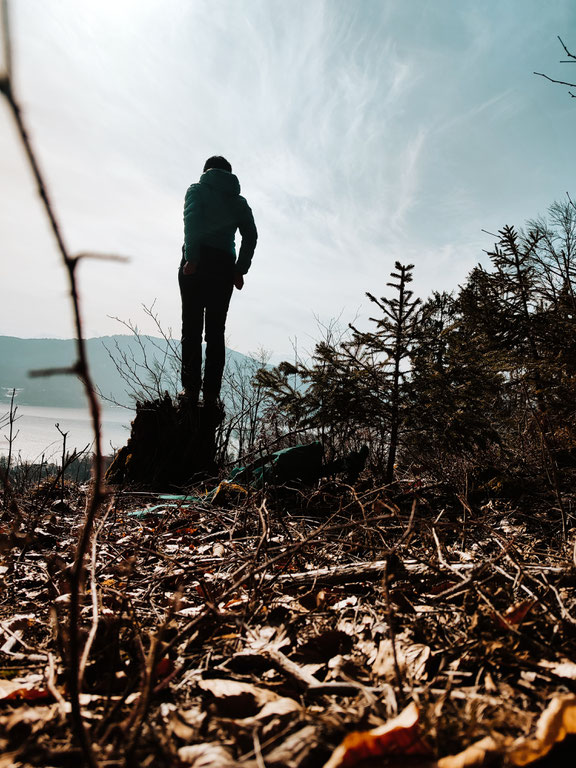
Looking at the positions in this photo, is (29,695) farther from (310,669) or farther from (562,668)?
(562,668)

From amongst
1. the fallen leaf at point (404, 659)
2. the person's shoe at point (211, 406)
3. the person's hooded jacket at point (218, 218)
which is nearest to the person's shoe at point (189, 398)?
the person's shoe at point (211, 406)

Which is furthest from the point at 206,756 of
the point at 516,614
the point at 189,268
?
the point at 189,268

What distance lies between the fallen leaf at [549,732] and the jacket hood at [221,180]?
268 inches

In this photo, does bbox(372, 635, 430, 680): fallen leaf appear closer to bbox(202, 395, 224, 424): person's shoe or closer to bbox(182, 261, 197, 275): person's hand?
bbox(202, 395, 224, 424): person's shoe

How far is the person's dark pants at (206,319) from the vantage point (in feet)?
19.9

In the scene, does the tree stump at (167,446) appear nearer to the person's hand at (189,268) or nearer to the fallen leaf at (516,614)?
the person's hand at (189,268)

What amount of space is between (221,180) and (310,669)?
6661mm

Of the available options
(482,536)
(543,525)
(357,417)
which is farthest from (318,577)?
(357,417)

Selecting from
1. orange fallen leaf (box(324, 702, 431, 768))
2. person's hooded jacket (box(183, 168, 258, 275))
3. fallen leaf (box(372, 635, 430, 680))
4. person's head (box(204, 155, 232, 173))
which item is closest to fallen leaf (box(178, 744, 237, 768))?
orange fallen leaf (box(324, 702, 431, 768))

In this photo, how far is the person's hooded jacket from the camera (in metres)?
6.05

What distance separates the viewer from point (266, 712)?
0.89 metres

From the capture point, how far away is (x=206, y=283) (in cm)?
609

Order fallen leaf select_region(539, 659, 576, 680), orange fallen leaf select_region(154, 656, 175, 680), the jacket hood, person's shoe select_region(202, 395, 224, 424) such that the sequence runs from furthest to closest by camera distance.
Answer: the jacket hood → person's shoe select_region(202, 395, 224, 424) → orange fallen leaf select_region(154, 656, 175, 680) → fallen leaf select_region(539, 659, 576, 680)

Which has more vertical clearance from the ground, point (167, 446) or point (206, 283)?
point (206, 283)
